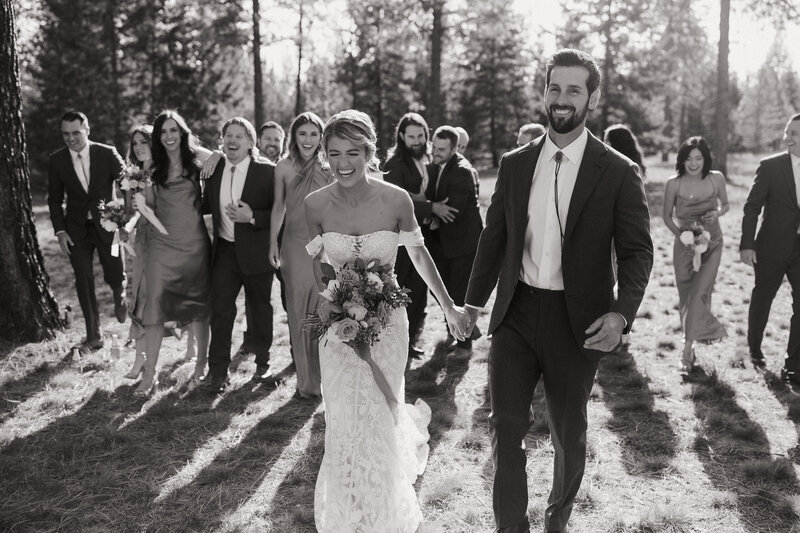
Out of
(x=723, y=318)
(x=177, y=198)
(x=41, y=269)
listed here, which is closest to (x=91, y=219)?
(x=41, y=269)

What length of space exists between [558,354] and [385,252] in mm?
1392

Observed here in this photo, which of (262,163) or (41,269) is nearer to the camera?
(262,163)

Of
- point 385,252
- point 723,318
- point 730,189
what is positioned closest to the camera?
point 385,252

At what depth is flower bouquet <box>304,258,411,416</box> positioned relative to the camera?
4012 mm

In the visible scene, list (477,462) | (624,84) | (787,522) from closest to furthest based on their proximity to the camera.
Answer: (787,522) → (477,462) → (624,84)

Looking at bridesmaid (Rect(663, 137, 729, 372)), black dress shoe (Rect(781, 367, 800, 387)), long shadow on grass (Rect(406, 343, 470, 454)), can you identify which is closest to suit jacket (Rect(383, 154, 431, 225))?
long shadow on grass (Rect(406, 343, 470, 454))

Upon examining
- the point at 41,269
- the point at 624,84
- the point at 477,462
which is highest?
the point at 624,84

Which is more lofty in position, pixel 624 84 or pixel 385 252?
pixel 624 84

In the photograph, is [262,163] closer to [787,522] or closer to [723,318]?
[787,522]

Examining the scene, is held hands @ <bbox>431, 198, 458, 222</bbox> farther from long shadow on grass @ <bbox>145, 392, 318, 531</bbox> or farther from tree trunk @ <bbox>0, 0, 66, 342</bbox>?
tree trunk @ <bbox>0, 0, 66, 342</bbox>

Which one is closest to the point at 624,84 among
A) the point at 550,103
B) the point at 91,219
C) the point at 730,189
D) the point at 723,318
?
the point at 730,189

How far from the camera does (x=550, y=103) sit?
3.38 meters

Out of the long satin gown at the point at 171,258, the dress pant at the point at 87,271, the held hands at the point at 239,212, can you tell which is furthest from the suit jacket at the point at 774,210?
the dress pant at the point at 87,271

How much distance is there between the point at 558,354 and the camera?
3.51 metres
